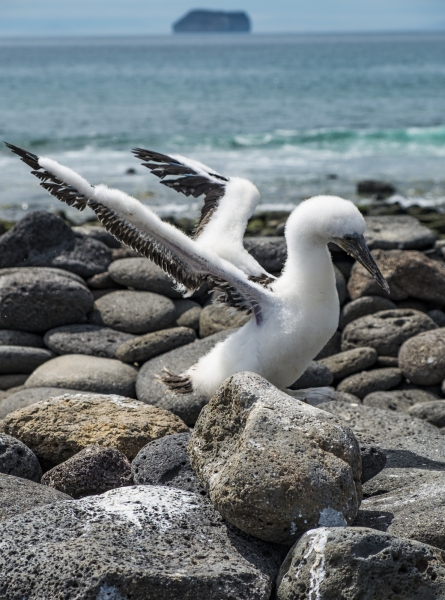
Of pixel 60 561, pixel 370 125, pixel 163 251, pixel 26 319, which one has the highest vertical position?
pixel 163 251

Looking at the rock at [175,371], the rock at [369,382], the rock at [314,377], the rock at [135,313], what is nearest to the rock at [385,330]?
the rock at [369,382]

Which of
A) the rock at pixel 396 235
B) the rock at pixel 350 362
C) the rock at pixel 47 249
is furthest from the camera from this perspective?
the rock at pixel 396 235

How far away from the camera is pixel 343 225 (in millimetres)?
5172

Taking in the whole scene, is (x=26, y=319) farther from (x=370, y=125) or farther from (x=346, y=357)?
(x=370, y=125)

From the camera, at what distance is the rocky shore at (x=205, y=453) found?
348 cm

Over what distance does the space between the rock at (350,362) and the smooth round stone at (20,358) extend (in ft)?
8.10

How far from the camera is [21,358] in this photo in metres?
7.47

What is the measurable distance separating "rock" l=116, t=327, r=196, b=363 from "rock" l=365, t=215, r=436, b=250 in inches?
98.4

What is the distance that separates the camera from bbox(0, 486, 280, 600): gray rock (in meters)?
3.41

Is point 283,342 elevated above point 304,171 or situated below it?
above

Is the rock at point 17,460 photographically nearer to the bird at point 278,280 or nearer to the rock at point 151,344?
the bird at point 278,280

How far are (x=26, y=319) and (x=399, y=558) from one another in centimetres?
501

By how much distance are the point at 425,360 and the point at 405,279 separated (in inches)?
50.6

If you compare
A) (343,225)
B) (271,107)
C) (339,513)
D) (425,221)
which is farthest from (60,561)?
(271,107)
